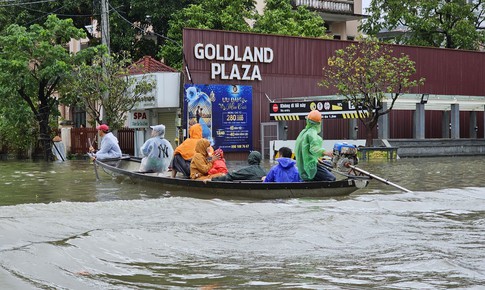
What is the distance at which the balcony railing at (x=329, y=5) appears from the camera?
45.3 metres

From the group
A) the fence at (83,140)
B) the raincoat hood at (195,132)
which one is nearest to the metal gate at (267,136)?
the fence at (83,140)

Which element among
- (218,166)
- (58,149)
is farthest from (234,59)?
(218,166)

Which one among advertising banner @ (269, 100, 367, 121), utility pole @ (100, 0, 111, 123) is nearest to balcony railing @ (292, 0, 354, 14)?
advertising banner @ (269, 100, 367, 121)

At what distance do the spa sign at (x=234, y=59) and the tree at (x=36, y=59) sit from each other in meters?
6.01

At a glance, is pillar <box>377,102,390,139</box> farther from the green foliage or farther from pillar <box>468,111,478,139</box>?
the green foliage

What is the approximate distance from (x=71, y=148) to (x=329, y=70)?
14251 mm

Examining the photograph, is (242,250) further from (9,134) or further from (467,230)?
(9,134)

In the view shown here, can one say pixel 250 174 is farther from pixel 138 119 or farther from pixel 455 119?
pixel 455 119

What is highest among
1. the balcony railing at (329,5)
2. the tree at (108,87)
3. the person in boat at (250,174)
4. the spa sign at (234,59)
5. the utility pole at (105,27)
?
the balcony railing at (329,5)

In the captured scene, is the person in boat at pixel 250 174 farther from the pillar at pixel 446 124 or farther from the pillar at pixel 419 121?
the pillar at pixel 446 124

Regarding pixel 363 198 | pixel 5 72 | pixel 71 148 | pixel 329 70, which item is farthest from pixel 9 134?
pixel 363 198

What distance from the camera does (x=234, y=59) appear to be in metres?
34.6

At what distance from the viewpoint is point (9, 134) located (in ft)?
125

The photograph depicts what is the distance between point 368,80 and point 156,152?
56.0 ft
